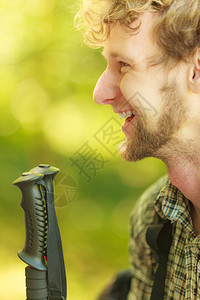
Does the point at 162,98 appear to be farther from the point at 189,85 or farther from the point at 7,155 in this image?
the point at 7,155

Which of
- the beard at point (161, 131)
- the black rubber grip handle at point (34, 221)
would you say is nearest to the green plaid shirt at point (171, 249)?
the beard at point (161, 131)

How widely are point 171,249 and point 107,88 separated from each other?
0.49 metres

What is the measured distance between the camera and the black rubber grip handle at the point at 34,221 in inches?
32.2

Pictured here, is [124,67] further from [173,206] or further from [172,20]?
[173,206]

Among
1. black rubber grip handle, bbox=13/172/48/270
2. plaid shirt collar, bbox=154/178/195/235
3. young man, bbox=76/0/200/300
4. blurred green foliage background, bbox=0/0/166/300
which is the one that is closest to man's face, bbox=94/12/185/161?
young man, bbox=76/0/200/300

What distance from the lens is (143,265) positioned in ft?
4.44

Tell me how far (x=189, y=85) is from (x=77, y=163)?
331mm

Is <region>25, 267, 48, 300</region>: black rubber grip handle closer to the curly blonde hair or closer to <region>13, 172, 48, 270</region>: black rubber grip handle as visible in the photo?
<region>13, 172, 48, 270</region>: black rubber grip handle

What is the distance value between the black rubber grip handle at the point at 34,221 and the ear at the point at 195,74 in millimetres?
430

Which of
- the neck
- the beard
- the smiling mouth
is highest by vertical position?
the smiling mouth

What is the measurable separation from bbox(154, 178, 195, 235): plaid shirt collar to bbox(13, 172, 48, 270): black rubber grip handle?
0.41 metres

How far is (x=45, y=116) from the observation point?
2195 millimetres

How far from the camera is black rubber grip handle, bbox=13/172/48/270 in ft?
2.69

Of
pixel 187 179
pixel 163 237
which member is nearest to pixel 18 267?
pixel 163 237
